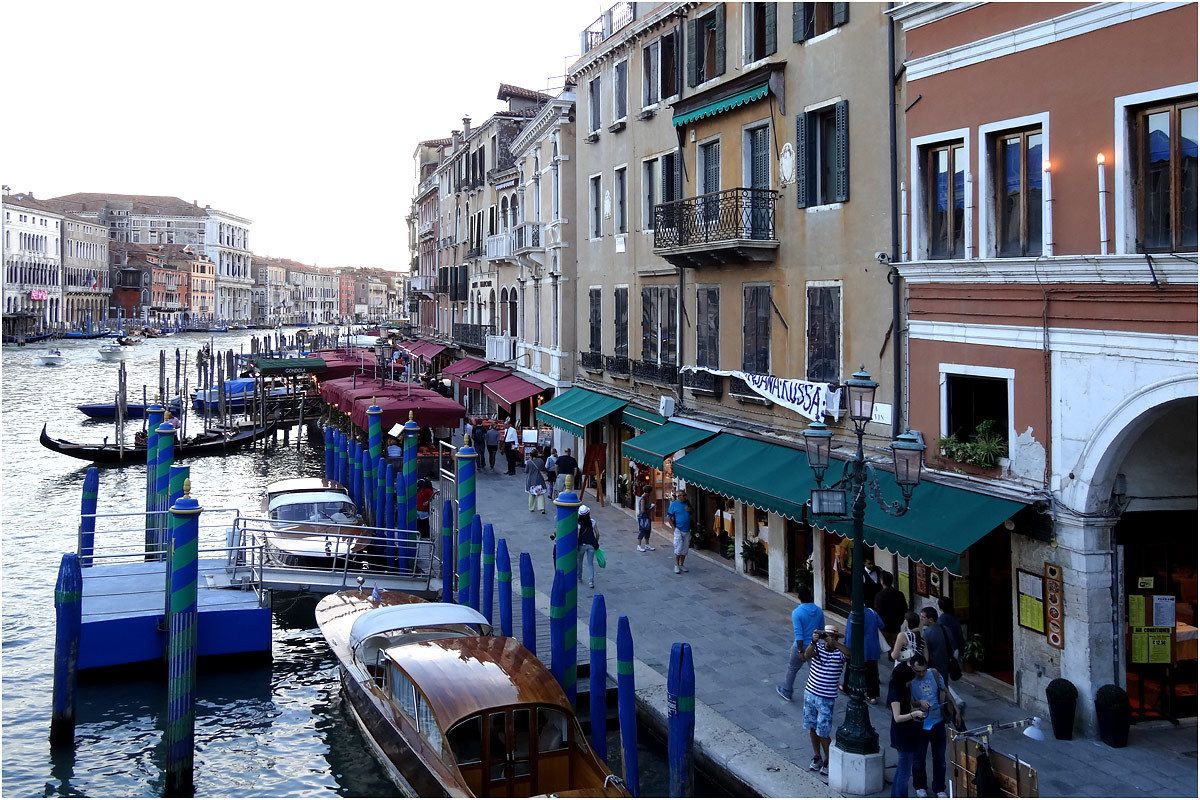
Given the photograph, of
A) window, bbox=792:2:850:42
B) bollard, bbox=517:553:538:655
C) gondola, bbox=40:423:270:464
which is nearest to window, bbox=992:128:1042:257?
window, bbox=792:2:850:42

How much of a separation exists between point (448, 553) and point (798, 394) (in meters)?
6.56

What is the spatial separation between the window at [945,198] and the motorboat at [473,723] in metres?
7.35

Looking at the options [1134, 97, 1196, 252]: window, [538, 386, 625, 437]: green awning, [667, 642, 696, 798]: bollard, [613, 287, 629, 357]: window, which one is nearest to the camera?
[1134, 97, 1196, 252]: window

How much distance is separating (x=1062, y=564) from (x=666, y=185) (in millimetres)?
12655

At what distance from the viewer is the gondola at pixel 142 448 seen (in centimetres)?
3684

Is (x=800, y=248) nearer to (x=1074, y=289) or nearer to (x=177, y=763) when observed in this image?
(x=1074, y=289)

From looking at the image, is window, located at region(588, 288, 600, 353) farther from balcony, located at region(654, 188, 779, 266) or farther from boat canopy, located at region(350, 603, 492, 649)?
boat canopy, located at region(350, 603, 492, 649)

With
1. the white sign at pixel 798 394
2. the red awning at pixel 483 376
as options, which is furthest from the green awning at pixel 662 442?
the red awning at pixel 483 376

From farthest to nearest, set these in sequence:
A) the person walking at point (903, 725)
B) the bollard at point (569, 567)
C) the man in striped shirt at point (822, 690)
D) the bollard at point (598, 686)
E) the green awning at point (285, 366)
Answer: the green awning at point (285, 366)
the bollard at point (569, 567)
the bollard at point (598, 686)
the man in striped shirt at point (822, 690)
the person walking at point (903, 725)

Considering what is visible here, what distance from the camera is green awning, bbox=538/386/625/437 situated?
79.4 ft

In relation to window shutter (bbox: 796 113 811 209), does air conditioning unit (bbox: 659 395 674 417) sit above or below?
below

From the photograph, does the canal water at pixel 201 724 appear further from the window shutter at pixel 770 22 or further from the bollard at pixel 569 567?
the window shutter at pixel 770 22

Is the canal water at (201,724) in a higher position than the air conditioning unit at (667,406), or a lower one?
lower

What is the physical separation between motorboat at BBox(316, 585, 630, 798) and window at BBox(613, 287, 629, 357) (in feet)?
40.8
